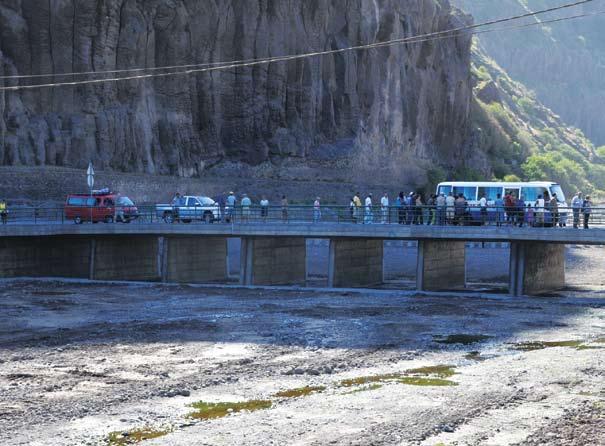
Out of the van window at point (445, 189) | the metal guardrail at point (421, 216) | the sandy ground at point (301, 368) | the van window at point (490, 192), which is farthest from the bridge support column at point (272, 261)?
the van window at point (490, 192)

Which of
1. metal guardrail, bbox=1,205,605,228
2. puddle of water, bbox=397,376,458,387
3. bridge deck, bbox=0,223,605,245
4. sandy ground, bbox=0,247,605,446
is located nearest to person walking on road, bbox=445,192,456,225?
metal guardrail, bbox=1,205,605,228

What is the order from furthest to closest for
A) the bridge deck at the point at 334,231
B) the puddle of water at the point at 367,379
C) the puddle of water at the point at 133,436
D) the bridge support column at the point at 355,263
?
1. the bridge support column at the point at 355,263
2. the bridge deck at the point at 334,231
3. the puddle of water at the point at 367,379
4. the puddle of water at the point at 133,436

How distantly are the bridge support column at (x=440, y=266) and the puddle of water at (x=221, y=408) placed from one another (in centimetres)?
2768

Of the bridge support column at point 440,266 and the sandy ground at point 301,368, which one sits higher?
the bridge support column at point 440,266

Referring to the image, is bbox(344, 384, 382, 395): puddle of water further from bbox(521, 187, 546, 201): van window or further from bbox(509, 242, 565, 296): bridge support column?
bbox(521, 187, 546, 201): van window

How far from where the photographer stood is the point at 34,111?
7862 cm

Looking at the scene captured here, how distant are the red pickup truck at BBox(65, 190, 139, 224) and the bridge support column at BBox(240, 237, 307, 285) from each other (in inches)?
294

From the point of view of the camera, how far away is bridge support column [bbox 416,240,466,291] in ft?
160

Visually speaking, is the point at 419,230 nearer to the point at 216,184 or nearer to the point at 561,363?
the point at 561,363

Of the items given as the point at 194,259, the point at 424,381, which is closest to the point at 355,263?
the point at 194,259

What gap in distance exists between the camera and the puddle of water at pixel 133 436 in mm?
18469

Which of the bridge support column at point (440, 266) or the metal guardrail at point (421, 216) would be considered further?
the bridge support column at point (440, 266)

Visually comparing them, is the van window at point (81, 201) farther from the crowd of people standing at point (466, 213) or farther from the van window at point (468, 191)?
the van window at point (468, 191)

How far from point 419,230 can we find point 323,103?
2422 inches
